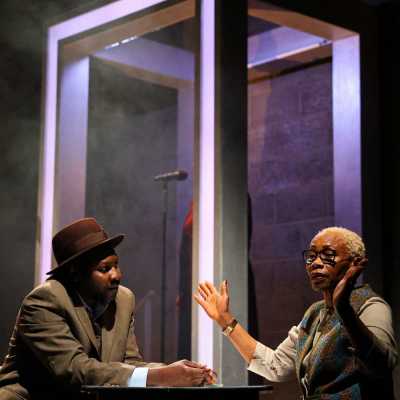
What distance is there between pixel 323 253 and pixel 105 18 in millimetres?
2575

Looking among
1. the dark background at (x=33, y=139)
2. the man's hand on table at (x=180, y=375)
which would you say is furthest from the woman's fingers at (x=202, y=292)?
the dark background at (x=33, y=139)

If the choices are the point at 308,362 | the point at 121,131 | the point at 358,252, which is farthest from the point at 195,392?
the point at 121,131

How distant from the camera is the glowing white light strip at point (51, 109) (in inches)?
209

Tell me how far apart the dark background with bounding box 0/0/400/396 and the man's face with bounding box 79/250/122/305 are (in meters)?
2.09

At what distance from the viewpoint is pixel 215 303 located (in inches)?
147

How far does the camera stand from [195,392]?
2.68 metres

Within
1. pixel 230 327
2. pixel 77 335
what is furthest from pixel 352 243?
pixel 77 335

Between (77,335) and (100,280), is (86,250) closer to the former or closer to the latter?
(100,280)

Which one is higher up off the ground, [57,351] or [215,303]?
[215,303]

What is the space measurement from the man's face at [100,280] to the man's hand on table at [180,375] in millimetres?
399

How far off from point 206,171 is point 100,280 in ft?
4.28

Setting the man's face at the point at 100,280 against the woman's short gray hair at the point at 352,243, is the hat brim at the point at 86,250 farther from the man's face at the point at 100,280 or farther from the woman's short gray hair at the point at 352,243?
the woman's short gray hair at the point at 352,243

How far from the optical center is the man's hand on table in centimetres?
308

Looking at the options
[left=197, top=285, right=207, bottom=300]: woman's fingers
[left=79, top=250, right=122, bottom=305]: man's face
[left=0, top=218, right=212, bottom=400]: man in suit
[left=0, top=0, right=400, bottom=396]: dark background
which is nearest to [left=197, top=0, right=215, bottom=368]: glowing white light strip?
[left=197, top=285, right=207, bottom=300]: woman's fingers
